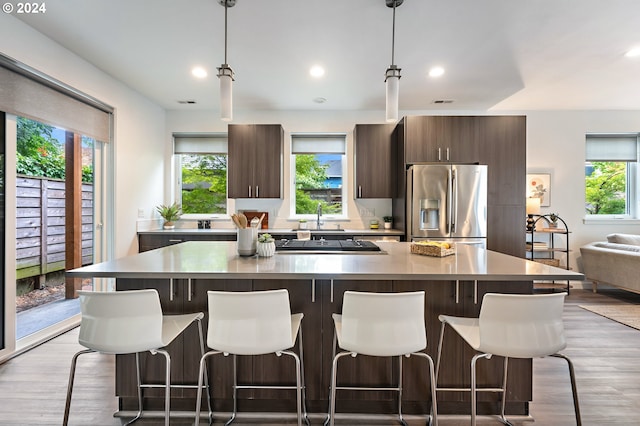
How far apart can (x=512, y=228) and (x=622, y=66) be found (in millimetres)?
1977

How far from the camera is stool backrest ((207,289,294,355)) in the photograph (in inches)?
55.6

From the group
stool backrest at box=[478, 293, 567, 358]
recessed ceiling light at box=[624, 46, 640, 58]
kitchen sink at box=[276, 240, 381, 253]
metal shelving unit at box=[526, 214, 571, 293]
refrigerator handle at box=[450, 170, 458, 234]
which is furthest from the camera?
metal shelving unit at box=[526, 214, 571, 293]

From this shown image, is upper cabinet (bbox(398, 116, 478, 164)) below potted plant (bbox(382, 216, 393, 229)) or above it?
above

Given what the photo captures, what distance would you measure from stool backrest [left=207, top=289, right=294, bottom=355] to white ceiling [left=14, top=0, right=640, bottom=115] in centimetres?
206

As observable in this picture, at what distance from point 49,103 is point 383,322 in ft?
10.9

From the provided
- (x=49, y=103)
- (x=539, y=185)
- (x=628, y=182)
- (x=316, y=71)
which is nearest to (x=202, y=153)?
(x=49, y=103)

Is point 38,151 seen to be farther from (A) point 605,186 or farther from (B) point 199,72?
(A) point 605,186

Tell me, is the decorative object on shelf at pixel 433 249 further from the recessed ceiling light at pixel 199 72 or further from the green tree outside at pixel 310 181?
the recessed ceiling light at pixel 199 72

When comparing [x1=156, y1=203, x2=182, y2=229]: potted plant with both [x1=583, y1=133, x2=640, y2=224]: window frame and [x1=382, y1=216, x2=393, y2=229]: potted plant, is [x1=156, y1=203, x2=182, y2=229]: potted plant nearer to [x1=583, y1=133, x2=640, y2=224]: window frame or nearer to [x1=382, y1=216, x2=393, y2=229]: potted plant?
[x1=382, y1=216, x2=393, y2=229]: potted plant

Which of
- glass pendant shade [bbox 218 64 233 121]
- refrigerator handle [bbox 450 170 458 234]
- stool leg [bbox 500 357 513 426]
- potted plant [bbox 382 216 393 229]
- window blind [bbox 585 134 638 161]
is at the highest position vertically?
window blind [bbox 585 134 638 161]

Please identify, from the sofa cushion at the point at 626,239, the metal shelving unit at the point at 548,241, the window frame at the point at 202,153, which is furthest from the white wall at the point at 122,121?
the sofa cushion at the point at 626,239

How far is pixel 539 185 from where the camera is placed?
488 cm

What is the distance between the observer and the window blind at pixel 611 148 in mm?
4934

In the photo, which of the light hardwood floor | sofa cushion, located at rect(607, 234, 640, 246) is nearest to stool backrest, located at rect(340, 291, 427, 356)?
the light hardwood floor
